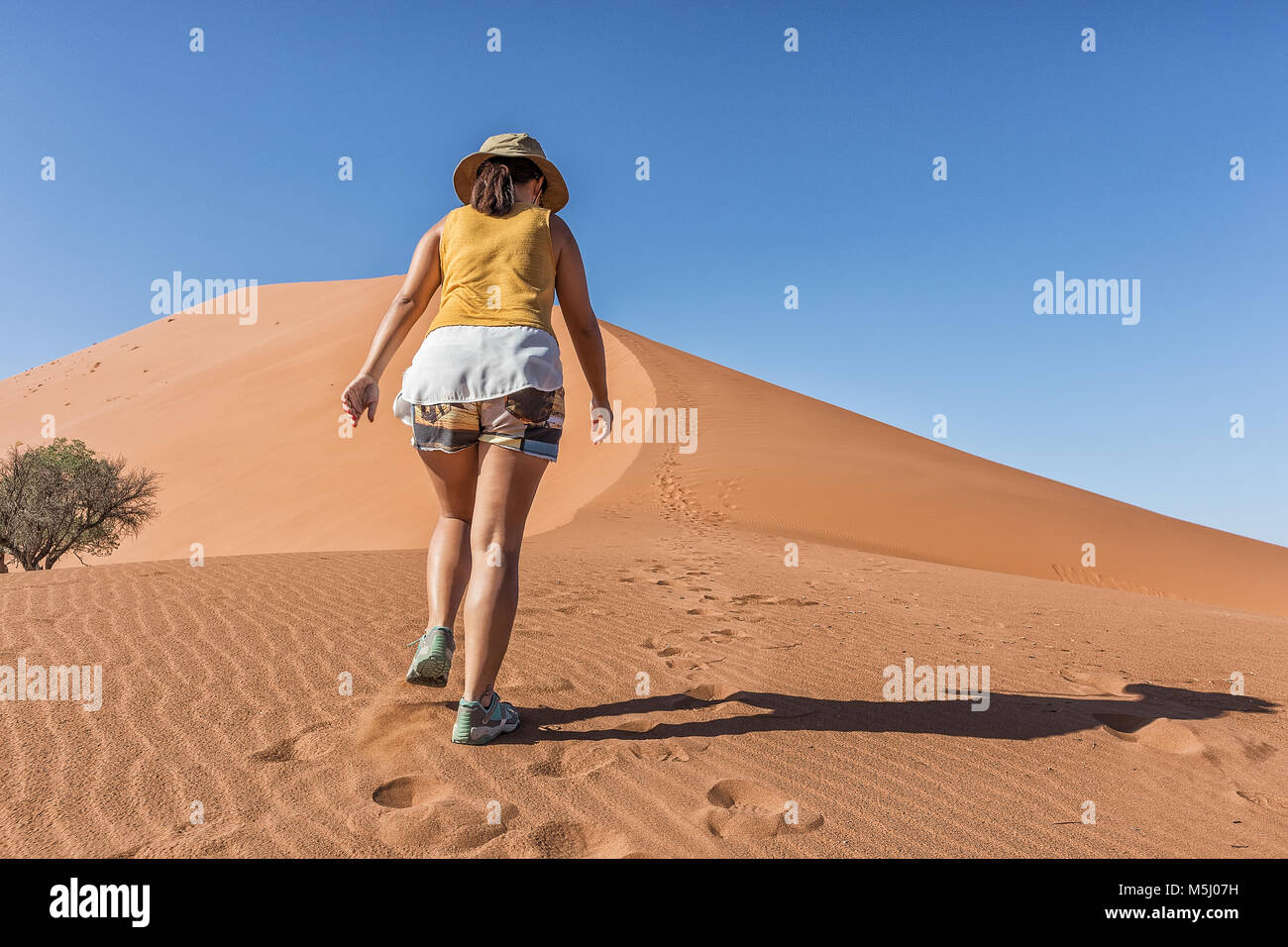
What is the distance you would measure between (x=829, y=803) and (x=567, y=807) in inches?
34.0

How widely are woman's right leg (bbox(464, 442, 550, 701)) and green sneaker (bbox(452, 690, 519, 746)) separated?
0.14 m

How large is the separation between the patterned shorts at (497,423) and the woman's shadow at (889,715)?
111cm

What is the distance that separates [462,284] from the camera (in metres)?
2.73

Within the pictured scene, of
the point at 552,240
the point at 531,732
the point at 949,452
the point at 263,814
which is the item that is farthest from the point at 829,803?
the point at 949,452

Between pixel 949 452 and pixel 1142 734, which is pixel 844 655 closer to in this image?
pixel 1142 734

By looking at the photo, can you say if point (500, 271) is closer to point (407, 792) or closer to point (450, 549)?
point (450, 549)

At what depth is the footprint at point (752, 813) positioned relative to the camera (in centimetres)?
227

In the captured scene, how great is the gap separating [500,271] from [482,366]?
14.6 inches

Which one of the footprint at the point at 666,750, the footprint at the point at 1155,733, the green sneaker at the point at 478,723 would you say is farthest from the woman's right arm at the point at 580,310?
the footprint at the point at 1155,733

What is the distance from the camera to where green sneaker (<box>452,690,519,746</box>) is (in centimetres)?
268

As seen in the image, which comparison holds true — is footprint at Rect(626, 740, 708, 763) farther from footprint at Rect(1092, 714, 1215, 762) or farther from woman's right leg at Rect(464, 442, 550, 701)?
footprint at Rect(1092, 714, 1215, 762)

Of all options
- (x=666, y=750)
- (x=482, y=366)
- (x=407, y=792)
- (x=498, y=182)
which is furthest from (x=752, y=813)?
(x=498, y=182)
